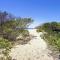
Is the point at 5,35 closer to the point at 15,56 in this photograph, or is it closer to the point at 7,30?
the point at 7,30

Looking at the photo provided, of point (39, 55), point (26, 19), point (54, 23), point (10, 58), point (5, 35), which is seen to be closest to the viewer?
point (10, 58)

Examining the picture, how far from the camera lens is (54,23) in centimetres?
3109

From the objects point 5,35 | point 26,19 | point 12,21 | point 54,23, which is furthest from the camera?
point 54,23

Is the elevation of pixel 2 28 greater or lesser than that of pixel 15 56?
greater

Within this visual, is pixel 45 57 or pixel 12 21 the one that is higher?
pixel 12 21

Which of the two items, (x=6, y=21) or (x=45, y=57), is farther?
(x=6, y=21)

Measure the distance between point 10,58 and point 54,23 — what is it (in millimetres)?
21729

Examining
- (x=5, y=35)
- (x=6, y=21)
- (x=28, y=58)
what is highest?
(x=6, y=21)

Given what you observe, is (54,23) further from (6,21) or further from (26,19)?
(6,21)

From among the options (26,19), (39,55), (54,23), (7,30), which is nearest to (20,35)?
(7,30)

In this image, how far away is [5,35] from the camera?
18.3m

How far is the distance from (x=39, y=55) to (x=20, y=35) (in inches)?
361

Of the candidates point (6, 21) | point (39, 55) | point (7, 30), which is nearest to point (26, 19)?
point (6, 21)

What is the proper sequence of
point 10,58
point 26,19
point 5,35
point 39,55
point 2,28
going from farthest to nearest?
1. point 26,19
2. point 2,28
3. point 5,35
4. point 39,55
5. point 10,58
